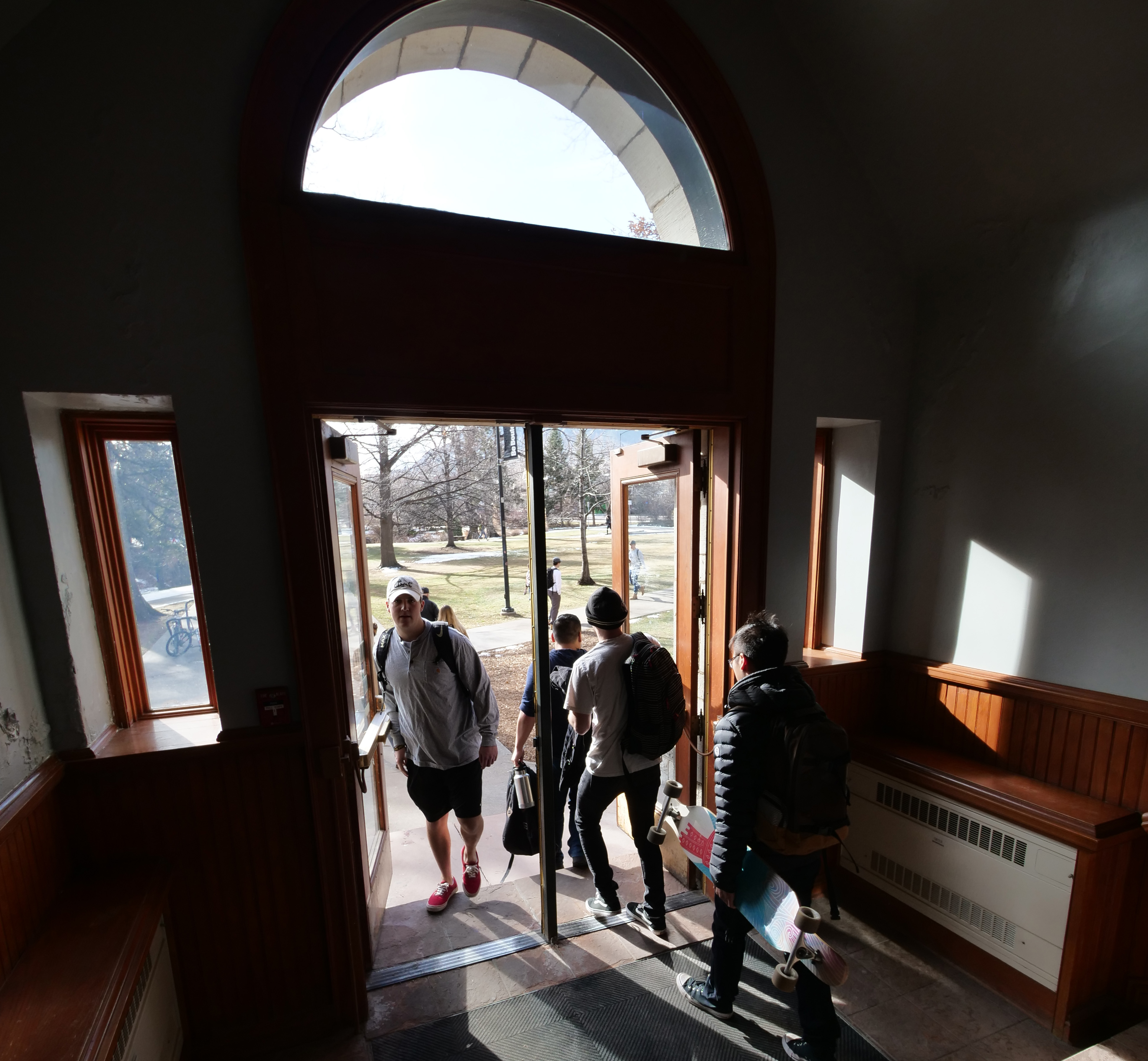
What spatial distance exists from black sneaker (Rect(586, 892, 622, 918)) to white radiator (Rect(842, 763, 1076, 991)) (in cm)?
111

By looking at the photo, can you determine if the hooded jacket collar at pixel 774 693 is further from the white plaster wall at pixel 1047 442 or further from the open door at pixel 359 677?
the open door at pixel 359 677

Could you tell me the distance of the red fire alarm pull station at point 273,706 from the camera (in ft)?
5.75

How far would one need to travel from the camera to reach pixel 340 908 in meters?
1.90

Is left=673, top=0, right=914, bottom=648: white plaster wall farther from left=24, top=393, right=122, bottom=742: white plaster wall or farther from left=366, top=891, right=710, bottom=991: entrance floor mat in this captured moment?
left=24, top=393, right=122, bottom=742: white plaster wall

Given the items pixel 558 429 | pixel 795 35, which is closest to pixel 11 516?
pixel 558 429

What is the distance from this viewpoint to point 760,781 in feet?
5.59

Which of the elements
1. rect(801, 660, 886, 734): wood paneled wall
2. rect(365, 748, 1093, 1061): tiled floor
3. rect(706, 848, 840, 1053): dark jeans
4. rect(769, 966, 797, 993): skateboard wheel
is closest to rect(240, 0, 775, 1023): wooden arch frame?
rect(365, 748, 1093, 1061): tiled floor

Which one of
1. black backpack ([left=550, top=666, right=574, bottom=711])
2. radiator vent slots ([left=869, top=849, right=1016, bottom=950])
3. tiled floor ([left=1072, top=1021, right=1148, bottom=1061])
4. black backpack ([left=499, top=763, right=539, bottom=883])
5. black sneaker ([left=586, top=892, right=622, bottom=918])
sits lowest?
black sneaker ([left=586, top=892, right=622, bottom=918])

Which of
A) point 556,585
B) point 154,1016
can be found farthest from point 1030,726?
point 154,1016

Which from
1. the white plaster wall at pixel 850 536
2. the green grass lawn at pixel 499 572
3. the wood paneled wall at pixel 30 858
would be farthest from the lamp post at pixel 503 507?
the wood paneled wall at pixel 30 858

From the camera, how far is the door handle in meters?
1.97

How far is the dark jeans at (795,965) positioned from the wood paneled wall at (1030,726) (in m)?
1.05

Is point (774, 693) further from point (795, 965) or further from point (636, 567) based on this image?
point (636, 567)

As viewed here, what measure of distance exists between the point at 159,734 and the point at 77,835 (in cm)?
35
